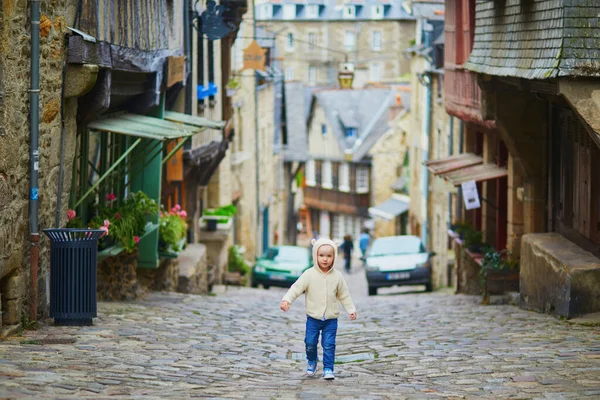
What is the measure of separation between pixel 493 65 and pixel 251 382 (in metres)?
8.59

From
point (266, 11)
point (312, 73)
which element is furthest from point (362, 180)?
point (266, 11)

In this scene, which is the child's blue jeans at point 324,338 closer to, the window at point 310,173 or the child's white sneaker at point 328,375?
the child's white sneaker at point 328,375

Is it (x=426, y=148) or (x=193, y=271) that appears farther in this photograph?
(x=426, y=148)

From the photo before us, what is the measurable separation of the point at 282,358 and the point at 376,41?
3474 inches

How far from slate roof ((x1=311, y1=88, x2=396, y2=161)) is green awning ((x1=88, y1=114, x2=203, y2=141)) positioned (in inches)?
1969

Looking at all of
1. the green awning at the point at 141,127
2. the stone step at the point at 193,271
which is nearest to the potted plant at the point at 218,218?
the stone step at the point at 193,271

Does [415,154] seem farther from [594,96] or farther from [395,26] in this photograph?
[395,26]

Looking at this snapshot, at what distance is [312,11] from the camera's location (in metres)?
99.1

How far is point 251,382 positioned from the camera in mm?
9477

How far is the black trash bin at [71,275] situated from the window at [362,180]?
176 feet

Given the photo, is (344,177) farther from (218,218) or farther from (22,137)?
(22,137)

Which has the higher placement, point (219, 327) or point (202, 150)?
point (202, 150)

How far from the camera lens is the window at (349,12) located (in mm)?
98312

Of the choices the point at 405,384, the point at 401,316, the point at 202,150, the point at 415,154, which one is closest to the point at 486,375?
the point at 405,384
